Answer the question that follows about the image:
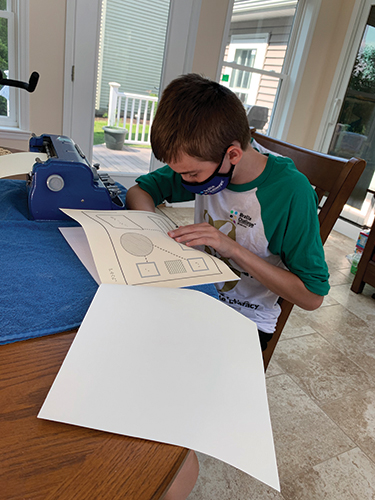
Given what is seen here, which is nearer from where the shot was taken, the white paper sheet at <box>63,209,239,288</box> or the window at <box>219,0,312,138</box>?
the white paper sheet at <box>63,209,239,288</box>

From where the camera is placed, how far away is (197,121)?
736 mm

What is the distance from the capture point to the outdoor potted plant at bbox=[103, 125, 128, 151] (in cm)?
311

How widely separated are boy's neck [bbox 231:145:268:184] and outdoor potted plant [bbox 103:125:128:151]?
2453 millimetres

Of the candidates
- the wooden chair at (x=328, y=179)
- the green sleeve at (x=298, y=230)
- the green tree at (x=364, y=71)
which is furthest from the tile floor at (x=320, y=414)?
the green tree at (x=364, y=71)

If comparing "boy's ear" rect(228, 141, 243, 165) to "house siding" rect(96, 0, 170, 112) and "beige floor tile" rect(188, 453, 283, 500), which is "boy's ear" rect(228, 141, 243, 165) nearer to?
"beige floor tile" rect(188, 453, 283, 500)

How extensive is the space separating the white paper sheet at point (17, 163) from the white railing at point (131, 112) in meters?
2.10

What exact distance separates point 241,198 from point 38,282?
540 millimetres

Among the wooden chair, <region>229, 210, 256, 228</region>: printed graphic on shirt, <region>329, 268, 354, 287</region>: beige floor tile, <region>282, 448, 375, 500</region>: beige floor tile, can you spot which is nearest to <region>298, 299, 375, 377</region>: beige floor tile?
<region>329, 268, 354, 287</region>: beige floor tile

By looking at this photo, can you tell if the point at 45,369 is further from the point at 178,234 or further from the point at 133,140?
the point at 133,140

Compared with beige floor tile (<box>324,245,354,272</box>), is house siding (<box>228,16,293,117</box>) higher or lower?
higher

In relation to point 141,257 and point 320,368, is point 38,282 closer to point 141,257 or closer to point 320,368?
point 141,257

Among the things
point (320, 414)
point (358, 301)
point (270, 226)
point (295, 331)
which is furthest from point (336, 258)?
point (270, 226)

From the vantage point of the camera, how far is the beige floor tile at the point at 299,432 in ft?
4.08

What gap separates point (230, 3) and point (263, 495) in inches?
134
